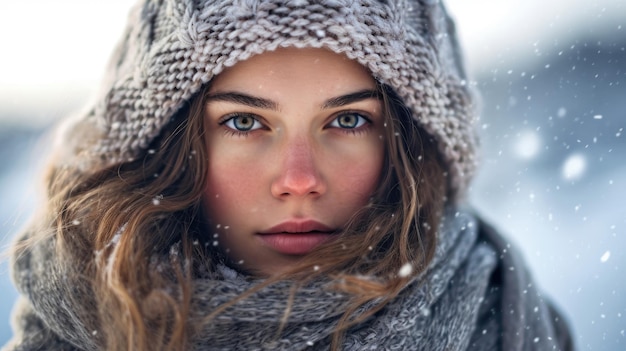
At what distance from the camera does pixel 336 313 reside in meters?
1.30

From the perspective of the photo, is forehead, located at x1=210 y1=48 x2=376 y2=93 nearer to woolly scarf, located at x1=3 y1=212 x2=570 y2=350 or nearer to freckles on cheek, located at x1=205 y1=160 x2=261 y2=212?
freckles on cheek, located at x1=205 y1=160 x2=261 y2=212

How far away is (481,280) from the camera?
57.7 inches

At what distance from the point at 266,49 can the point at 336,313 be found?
577 mm

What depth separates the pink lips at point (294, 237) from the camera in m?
1.31

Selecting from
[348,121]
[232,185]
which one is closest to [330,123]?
[348,121]

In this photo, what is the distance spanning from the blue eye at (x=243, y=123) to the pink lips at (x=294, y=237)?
0.22m

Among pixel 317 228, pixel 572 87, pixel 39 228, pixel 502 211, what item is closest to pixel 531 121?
pixel 572 87

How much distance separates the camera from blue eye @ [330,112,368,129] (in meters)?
1.31

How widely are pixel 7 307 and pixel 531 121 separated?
8.42 ft

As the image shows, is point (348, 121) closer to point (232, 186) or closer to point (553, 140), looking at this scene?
point (232, 186)

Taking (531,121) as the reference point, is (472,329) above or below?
below

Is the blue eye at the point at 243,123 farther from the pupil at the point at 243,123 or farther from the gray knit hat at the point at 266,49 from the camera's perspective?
the gray knit hat at the point at 266,49

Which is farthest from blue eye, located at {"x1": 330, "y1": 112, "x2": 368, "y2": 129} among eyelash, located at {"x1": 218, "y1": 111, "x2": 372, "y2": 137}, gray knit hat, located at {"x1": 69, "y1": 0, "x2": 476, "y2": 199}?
gray knit hat, located at {"x1": 69, "y1": 0, "x2": 476, "y2": 199}

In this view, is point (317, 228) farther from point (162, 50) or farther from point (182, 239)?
point (162, 50)
